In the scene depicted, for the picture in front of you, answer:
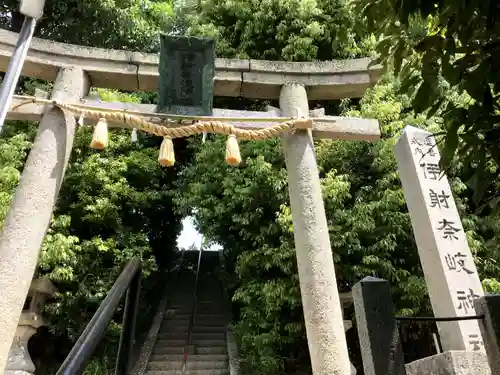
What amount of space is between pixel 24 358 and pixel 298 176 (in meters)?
Result: 5.70

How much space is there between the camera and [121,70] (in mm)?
6246

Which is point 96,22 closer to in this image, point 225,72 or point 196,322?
point 225,72

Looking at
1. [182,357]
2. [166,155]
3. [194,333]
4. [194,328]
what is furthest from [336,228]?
[194,328]

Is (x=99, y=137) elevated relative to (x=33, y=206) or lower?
elevated

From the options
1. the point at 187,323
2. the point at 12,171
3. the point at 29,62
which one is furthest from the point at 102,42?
the point at 187,323

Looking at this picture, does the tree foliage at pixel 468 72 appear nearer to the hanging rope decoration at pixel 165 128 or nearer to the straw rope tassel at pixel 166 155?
the hanging rope decoration at pixel 165 128

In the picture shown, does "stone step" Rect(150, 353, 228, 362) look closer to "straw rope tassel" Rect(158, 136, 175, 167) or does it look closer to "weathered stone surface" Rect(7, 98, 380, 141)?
"straw rope tassel" Rect(158, 136, 175, 167)

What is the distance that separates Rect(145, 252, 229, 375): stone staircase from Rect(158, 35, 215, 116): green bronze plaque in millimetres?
5626

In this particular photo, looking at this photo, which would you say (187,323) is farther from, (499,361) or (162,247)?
(499,361)

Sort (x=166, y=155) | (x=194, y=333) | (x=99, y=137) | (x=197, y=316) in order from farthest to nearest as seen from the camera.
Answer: (x=197, y=316)
(x=194, y=333)
(x=166, y=155)
(x=99, y=137)


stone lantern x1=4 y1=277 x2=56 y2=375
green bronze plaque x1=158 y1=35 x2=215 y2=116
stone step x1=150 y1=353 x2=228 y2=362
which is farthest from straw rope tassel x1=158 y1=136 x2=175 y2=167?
stone step x1=150 y1=353 x2=228 y2=362

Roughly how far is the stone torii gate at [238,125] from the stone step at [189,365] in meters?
4.86

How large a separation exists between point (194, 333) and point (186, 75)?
695 centimetres

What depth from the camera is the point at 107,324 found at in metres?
1.47
